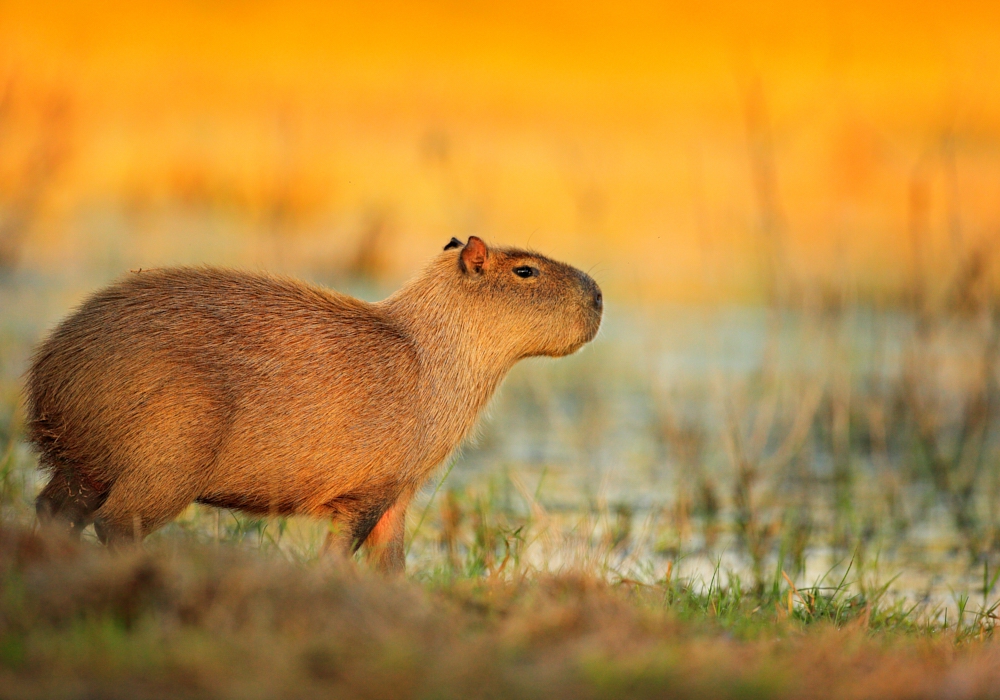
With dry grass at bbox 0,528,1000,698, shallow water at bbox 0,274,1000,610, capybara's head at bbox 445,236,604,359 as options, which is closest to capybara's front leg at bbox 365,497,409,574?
shallow water at bbox 0,274,1000,610

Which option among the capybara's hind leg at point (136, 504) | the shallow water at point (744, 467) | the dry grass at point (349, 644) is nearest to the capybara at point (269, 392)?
the capybara's hind leg at point (136, 504)

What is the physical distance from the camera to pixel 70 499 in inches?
155

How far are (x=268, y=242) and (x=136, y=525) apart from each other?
6260 mm

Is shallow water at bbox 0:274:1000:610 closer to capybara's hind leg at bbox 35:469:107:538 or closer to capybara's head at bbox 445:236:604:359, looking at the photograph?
capybara's hind leg at bbox 35:469:107:538

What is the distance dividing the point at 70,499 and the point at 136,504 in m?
0.39

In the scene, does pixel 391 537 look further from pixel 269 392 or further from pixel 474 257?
pixel 474 257

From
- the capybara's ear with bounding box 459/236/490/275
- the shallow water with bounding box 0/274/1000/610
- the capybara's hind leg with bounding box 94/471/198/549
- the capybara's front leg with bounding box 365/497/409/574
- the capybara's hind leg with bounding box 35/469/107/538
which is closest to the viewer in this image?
the capybara's hind leg with bounding box 94/471/198/549

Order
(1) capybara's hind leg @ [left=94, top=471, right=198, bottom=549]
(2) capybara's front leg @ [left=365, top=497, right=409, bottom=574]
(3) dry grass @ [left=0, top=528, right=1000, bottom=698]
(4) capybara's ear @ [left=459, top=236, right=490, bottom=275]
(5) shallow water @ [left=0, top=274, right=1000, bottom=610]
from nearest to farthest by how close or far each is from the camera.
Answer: (3) dry grass @ [left=0, top=528, right=1000, bottom=698], (1) capybara's hind leg @ [left=94, top=471, right=198, bottom=549], (2) capybara's front leg @ [left=365, top=497, right=409, bottom=574], (4) capybara's ear @ [left=459, top=236, right=490, bottom=275], (5) shallow water @ [left=0, top=274, right=1000, bottom=610]

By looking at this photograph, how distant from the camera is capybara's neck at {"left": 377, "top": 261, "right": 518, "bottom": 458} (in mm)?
4395

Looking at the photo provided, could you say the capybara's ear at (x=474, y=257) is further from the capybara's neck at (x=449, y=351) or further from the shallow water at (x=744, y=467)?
the shallow water at (x=744, y=467)

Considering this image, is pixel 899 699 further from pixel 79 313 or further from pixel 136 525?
pixel 79 313

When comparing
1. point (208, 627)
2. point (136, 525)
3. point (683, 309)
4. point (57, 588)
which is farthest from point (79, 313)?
point (683, 309)

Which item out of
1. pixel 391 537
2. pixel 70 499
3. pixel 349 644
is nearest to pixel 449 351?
pixel 391 537

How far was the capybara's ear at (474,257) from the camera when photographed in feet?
15.1
